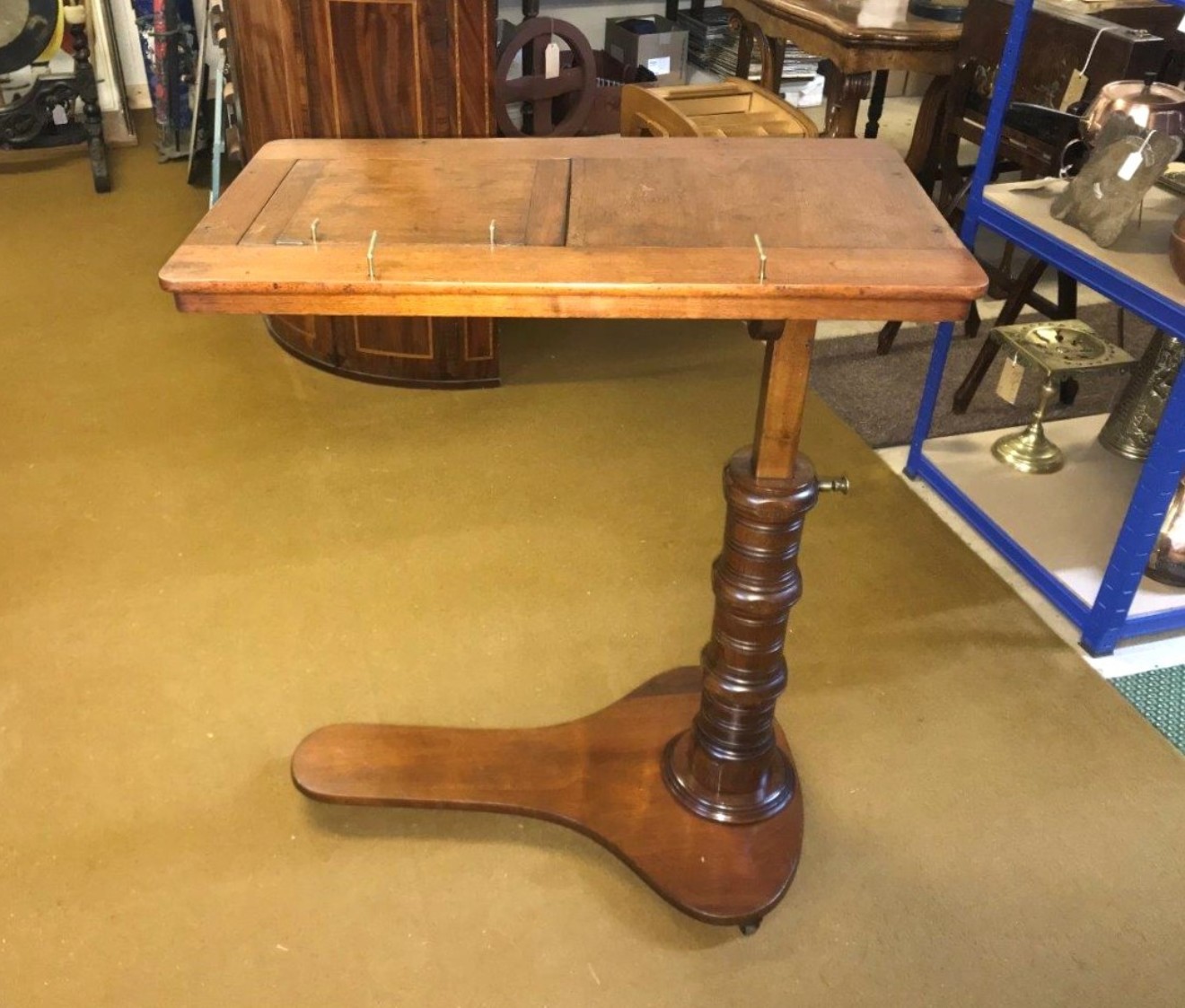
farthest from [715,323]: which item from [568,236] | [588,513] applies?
[568,236]

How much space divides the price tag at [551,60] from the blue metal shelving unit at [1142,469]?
1.59 meters

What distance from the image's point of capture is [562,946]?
4.66 ft

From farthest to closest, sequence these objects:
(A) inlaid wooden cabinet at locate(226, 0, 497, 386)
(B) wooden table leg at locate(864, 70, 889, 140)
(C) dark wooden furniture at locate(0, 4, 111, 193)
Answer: (C) dark wooden furniture at locate(0, 4, 111, 193)
(B) wooden table leg at locate(864, 70, 889, 140)
(A) inlaid wooden cabinet at locate(226, 0, 497, 386)

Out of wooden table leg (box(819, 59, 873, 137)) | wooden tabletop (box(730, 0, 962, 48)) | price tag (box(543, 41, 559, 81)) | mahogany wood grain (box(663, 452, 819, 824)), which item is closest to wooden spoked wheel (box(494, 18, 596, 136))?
price tag (box(543, 41, 559, 81))

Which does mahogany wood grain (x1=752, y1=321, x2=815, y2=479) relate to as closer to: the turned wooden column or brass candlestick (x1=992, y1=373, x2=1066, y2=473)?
the turned wooden column

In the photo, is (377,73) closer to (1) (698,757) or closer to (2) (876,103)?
(1) (698,757)

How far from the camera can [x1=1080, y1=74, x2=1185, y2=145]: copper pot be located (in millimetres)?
1785

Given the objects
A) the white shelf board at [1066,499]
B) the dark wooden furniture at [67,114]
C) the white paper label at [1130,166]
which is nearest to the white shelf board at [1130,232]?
the white paper label at [1130,166]

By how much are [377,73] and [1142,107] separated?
4.85 feet

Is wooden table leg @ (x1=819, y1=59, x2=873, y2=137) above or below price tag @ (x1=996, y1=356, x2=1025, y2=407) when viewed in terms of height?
above

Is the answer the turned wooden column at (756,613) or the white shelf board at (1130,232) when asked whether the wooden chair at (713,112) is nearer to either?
the white shelf board at (1130,232)

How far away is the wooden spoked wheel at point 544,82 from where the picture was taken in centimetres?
314

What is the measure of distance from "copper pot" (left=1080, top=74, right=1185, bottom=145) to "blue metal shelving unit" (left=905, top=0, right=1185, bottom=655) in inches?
5.9

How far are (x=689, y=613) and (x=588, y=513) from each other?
14.3 inches
